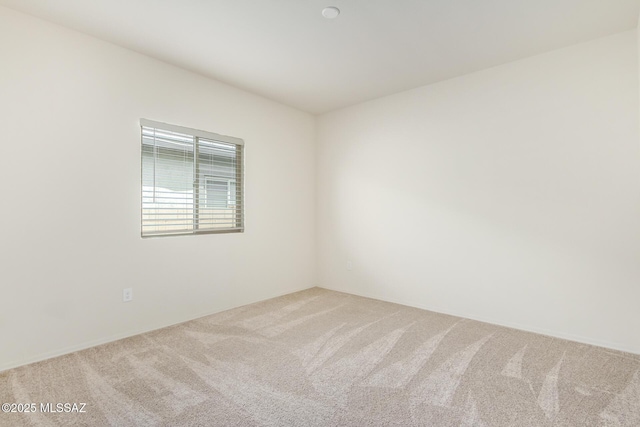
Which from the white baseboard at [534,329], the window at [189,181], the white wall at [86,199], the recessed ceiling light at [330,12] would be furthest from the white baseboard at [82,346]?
the recessed ceiling light at [330,12]

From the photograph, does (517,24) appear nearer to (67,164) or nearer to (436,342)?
(436,342)

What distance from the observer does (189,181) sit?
341cm

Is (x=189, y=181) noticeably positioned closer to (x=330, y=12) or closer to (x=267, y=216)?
(x=267, y=216)

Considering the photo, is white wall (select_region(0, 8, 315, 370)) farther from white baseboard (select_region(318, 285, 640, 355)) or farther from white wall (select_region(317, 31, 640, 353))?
white baseboard (select_region(318, 285, 640, 355))

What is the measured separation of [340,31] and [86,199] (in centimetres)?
252

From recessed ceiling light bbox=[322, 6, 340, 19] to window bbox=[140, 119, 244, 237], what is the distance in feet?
5.92

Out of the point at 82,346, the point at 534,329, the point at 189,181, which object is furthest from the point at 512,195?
the point at 82,346

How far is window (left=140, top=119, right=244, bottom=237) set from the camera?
308 cm

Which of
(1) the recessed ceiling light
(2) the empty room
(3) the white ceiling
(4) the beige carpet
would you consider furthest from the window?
(1) the recessed ceiling light

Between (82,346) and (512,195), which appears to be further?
(512,195)

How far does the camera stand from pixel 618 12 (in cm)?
239

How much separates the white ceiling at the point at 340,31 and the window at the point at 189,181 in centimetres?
73

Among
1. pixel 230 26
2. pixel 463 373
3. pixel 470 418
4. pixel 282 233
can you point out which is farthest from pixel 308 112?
pixel 470 418

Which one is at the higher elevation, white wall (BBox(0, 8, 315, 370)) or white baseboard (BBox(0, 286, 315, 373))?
white wall (BBox(0, 8, 315, 370))
